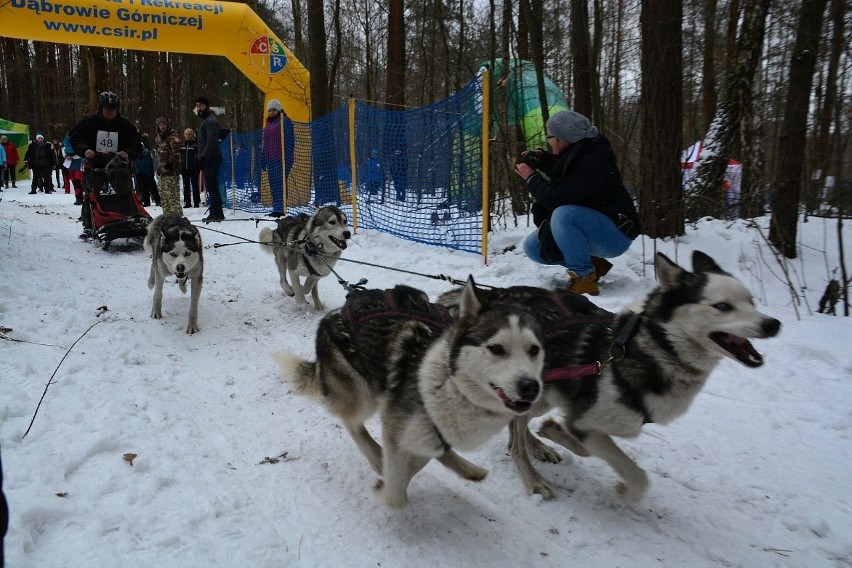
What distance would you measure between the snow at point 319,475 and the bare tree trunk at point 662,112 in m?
1.84

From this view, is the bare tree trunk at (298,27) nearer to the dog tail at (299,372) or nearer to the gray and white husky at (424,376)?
the dog tail at (299,372)

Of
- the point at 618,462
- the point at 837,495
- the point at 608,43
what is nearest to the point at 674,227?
the point at 837,495

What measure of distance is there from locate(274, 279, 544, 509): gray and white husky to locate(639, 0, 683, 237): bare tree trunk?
4463mm

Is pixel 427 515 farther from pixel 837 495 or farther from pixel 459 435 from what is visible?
pixel 837 495

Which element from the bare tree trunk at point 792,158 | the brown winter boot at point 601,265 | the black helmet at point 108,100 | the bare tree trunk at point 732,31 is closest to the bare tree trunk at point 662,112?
the bare tree trunk at point 792,158

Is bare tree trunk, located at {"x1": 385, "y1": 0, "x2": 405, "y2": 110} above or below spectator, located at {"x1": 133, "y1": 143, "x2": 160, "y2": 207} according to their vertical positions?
above

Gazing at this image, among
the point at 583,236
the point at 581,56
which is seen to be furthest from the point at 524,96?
the point at 583,236

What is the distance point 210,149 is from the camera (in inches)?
444

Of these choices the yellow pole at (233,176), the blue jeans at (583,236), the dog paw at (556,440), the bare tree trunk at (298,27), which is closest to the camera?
the dog paw at (556,440)

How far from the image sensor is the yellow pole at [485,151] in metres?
6.64

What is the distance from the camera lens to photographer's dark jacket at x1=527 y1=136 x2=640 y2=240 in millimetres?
4770

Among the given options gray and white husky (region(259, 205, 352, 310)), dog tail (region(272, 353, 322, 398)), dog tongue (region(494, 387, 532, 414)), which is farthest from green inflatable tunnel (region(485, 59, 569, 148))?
dog tongue (region(494, 387, 532, 414))

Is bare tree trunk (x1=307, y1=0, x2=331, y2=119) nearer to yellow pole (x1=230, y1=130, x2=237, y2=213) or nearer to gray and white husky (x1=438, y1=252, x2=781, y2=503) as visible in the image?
yellow pole (x1=230, y1=130, x2=237, y2=213)

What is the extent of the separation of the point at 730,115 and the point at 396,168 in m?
5.31
